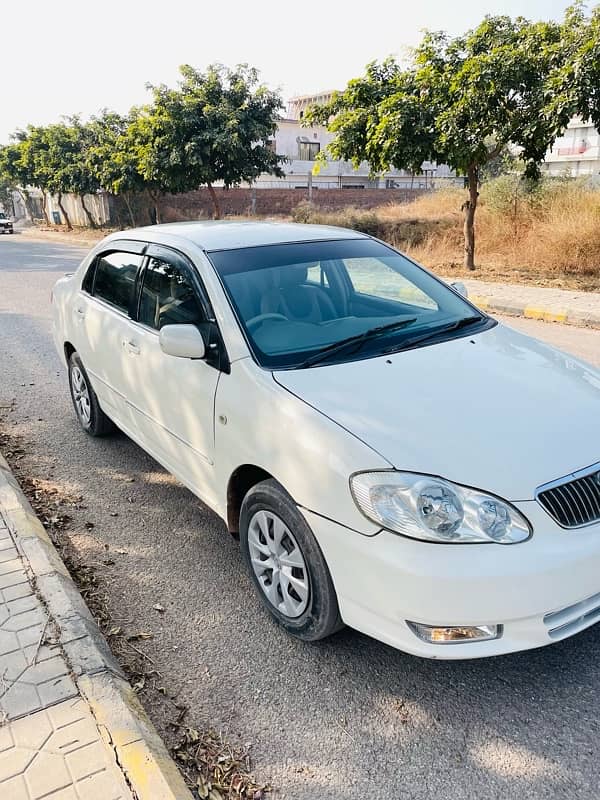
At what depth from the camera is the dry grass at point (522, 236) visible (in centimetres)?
1298

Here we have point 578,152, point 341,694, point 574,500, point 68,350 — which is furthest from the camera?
point 578,152

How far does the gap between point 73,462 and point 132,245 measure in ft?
5.75

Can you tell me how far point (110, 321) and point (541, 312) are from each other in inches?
301

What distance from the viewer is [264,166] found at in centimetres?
2302

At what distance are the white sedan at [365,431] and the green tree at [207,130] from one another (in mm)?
18870

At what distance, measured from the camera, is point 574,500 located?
220cm

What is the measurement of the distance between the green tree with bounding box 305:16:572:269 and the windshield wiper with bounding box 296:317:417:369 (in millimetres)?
8955

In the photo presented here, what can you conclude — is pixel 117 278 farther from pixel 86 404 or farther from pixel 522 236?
pixel 522 236

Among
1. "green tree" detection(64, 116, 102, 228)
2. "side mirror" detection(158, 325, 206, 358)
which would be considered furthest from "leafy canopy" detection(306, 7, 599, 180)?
"green tree" detection(64, 116, 102, 228)

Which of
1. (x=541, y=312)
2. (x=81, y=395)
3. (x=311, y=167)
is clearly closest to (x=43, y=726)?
(x=81, y=395)

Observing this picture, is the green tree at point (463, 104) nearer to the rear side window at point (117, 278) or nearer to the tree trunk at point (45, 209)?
the rear side window at point (117, 278)

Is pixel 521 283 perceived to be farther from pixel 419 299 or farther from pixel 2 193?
pixel 2 193

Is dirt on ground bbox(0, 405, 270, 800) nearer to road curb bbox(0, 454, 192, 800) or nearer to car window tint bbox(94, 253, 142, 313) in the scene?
road curb bbox(0, 454, 192, 800)

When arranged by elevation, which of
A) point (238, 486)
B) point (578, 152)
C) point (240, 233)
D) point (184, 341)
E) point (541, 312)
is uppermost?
point (578, 152)
